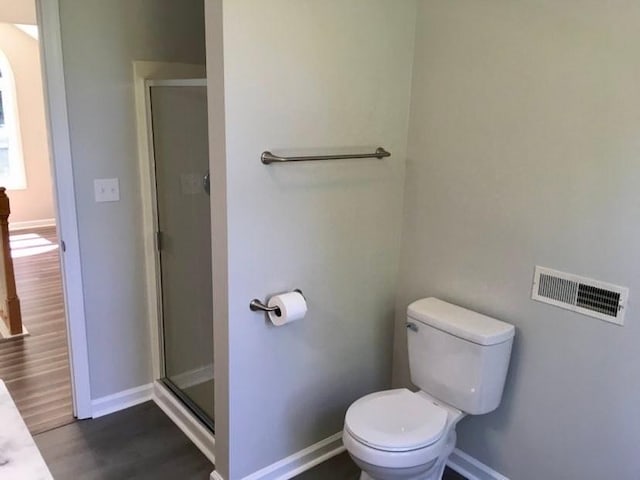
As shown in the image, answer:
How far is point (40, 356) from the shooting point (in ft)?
10.5

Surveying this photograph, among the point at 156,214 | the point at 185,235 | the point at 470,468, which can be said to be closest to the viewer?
the point at 470,468

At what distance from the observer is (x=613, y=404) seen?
5.75 feet

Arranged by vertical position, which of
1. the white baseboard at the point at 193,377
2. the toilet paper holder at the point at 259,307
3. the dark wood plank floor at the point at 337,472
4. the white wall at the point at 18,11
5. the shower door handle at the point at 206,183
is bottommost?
the dark wood plank floor at the point at 337,472

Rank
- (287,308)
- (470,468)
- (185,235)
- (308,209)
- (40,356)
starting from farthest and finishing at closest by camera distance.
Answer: (40,356), (185,235), (470,468), (308,209), (287,308)

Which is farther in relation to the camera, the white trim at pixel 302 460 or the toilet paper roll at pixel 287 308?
the white trim at pixel 302 460

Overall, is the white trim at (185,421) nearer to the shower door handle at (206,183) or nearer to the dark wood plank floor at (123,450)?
the dark wood plank floor at (123,450)

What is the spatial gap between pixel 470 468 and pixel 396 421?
25.1 inches

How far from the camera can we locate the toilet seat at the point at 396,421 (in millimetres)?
1777

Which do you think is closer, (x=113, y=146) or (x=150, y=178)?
(x=113, y=146)

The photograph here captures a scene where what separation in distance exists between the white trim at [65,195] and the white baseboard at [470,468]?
1803 millimetres

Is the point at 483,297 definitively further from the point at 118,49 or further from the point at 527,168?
the point at 118,49

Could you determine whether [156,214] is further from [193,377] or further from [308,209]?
[308,209]

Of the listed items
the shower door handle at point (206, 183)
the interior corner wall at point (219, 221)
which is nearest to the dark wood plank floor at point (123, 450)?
the interior corner wall at point (219, 221)

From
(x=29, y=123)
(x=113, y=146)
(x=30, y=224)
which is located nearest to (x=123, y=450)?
(x=113, y=146)
